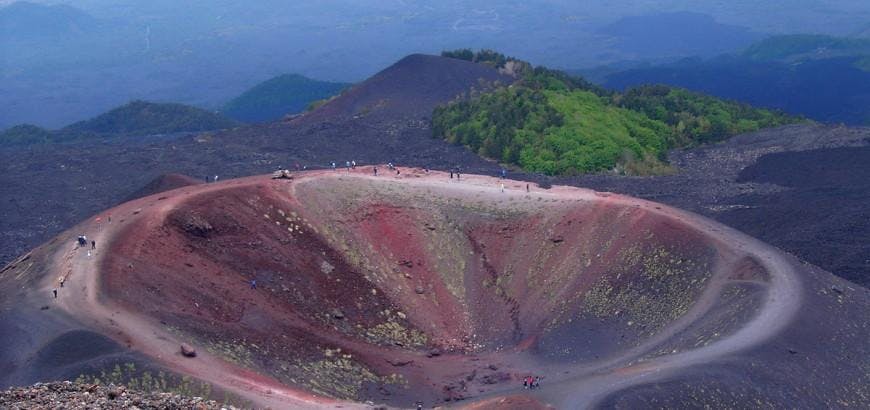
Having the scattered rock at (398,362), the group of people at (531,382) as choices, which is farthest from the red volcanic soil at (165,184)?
the group of people at (531,382)

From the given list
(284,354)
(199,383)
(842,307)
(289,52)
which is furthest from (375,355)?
(289,52)

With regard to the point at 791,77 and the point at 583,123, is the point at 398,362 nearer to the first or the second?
the point at 583,123

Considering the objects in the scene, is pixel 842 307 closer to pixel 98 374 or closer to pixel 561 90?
pixel 98 374

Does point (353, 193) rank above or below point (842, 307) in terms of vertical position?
above

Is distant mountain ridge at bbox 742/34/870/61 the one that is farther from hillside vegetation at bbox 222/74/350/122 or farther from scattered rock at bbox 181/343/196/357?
scattered rock at bbox 181/343/196/357

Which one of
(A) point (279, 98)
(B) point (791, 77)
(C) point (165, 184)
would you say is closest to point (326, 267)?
(C) point (165, 184)

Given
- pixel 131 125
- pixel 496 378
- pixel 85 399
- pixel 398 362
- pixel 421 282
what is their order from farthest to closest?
1. pixel 131 125
2. pixel 421 282
3. pixel 398 362
4. pixel 496 378
5. pixel 85 399

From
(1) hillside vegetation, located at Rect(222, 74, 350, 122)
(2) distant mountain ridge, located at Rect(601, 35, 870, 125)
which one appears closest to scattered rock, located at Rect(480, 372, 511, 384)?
(2) distant mountain ridge, located at Rect(601, 35, 870, 125)
